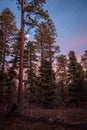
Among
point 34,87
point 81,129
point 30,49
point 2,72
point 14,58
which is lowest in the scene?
point 81,129

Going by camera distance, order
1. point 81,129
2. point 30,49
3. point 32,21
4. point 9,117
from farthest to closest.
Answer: point 30,49
point 32,21
point 9,117
point 81,129

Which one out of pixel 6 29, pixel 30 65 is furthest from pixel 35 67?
pixel 6 29

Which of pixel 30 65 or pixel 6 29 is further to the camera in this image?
pixel 30 65

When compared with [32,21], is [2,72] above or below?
below

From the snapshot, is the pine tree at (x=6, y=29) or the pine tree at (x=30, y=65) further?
the pine tree at (x=30, y=65)

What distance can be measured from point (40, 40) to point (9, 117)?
80.8 ft

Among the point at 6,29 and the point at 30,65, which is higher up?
the point at 6,29

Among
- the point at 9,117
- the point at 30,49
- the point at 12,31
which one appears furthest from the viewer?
the point at 30,49

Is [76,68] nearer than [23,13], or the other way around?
[23,13]

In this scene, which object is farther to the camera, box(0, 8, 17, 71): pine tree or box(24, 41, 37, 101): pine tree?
box(24, 41, 37, 101): pine tree

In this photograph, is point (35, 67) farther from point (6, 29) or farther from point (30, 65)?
point (6, 29)

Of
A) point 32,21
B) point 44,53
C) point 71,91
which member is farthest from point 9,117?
point 71,91

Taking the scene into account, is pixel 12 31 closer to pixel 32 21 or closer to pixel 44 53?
pixel 44 53

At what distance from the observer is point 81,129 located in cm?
747
